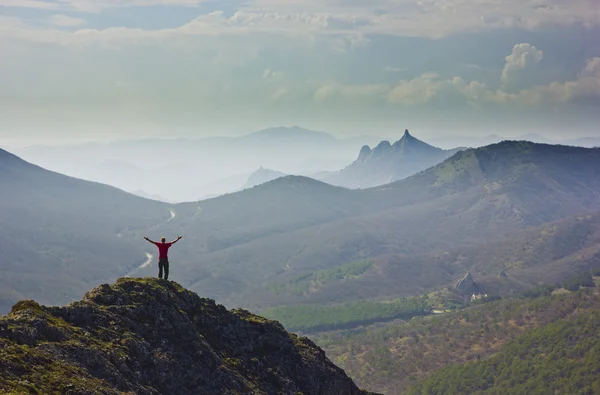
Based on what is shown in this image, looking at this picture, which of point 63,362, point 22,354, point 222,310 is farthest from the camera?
point 222,310

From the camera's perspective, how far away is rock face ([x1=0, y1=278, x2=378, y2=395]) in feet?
130

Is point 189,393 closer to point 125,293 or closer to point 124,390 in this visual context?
point 124,390

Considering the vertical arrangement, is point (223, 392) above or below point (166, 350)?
below

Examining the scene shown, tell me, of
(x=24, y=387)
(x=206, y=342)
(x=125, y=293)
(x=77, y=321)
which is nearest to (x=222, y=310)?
(x=206, y=342)

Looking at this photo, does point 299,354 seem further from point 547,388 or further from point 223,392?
point 547,388

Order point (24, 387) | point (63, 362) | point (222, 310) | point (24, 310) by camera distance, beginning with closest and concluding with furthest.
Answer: point (24, 387) → point (63, 362) → point (24, 310) → point (222, 310)

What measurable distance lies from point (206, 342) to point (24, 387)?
65.8ft

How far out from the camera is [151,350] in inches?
1907

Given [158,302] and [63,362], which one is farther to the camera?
[158,302]

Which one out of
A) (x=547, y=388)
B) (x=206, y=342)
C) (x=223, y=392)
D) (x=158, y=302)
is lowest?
(x=547, y=388)

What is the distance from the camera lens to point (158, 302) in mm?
53031

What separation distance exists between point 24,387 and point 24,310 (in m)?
9.93

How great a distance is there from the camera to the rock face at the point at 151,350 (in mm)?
39594

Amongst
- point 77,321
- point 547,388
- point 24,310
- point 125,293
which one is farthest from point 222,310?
point 547,388
